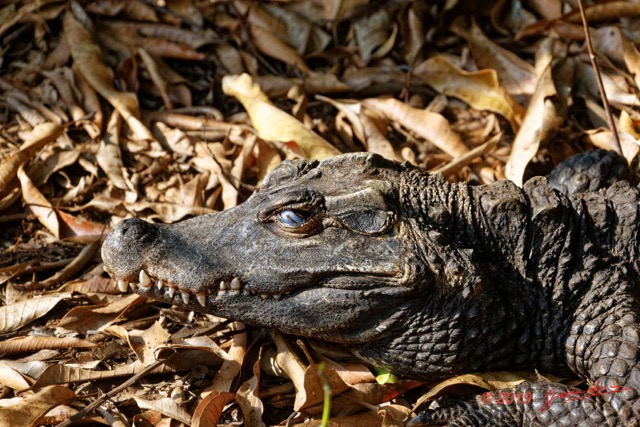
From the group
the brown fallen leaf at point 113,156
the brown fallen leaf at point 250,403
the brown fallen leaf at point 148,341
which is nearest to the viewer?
the brown fallen leaf at point 250,403

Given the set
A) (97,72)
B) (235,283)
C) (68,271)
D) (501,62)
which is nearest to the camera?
(235,283)

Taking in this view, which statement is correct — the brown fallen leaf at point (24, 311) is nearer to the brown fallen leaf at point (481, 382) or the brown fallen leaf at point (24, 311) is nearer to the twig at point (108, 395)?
the twig at point (108, 395)

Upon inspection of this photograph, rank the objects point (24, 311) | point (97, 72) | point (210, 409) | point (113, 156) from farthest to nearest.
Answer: point (97, 72) → point (113, 156) → point (24, 311) → point (210, 409)

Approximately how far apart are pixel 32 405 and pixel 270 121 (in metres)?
2.67

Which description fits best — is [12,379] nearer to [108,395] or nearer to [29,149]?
[108,395]

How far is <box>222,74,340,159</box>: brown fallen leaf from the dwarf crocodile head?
1.34 metres

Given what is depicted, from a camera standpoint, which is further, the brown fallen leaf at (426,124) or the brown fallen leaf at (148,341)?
the brown fallen leaf at (426,124)

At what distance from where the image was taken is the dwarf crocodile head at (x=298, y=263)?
138 inches

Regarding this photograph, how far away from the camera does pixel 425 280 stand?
3.43m

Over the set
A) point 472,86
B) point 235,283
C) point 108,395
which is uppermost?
point 472,86

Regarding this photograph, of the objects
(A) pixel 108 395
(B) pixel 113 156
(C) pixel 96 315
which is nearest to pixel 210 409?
(A) pixel 108 395

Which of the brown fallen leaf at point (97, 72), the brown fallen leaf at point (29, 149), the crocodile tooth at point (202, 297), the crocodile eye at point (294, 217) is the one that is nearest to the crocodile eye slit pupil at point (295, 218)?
the crocodile eye at point (294, 217)

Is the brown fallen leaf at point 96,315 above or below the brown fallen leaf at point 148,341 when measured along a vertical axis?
below

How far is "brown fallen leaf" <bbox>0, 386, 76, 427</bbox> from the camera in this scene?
10.7 feet
